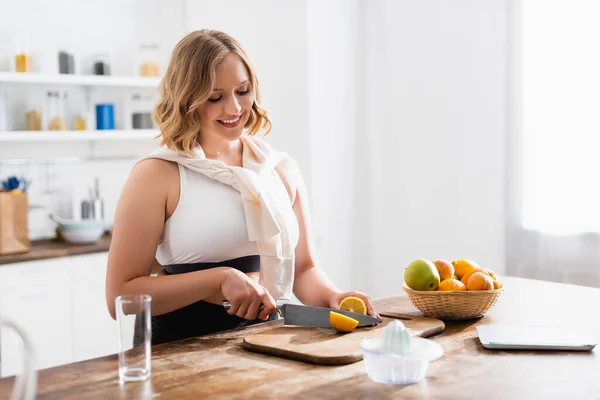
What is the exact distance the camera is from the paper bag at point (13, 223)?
12.3 ft

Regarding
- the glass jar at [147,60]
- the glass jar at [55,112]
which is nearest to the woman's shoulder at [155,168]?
the glass jar at [55,112]

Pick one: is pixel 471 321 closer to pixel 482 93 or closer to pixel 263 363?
pixel 263 363

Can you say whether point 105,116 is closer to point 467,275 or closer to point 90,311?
point 90,311

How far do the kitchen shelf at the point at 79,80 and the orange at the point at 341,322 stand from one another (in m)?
2.69

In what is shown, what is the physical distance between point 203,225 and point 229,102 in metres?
0.34

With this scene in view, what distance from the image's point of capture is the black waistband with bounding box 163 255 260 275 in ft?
7.11

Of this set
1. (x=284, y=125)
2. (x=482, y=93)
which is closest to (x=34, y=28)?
→ (x=284, y=125)

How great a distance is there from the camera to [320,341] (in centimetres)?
181

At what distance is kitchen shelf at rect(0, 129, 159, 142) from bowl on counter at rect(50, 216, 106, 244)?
0.45 metres

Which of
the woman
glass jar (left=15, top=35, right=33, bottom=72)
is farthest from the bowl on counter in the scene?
the woman

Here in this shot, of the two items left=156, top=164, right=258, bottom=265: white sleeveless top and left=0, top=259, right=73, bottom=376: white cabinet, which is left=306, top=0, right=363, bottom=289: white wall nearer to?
left=0, top=259, right=73, bottom=376: white cabinet

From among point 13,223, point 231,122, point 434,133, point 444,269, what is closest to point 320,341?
point 444,269

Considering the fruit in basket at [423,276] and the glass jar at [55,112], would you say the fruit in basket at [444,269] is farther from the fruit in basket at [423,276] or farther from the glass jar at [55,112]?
the glass jar at [55,112]

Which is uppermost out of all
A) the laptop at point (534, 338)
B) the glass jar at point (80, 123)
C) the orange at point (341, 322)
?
the glass jar at point (80, 123)
